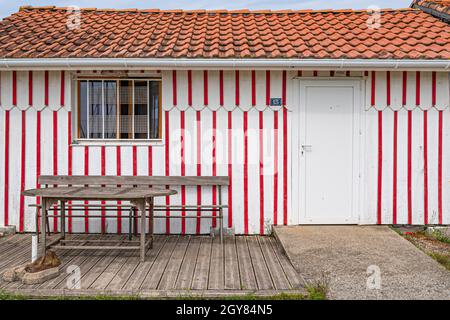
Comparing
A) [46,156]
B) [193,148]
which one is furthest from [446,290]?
[46,156]

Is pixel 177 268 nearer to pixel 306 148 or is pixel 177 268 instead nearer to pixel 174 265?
pixel 174 265

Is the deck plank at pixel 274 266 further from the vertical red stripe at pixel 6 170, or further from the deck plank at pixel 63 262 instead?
the vertical red stripe at pixel 6 170

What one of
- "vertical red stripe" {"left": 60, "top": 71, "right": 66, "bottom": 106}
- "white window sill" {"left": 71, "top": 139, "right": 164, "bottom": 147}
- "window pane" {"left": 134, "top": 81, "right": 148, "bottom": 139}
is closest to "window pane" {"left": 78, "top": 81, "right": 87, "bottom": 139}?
"white window sill" {"left": 71, "top": 139, "right": 164, "bottom": 147}

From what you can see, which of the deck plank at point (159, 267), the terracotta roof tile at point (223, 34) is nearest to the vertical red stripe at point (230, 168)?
the deck plank at point (159, 267)

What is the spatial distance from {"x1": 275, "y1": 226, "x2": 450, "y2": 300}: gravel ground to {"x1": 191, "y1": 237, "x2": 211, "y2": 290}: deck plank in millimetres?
934

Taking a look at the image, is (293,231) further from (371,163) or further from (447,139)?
(447,139)

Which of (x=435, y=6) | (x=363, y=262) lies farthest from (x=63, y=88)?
(x=435, y=6)

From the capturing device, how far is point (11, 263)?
4.80 m

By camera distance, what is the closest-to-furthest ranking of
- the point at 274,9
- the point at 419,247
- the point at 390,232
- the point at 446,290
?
the point at 446,290
the point at 419,247
the point at 390,232
the point at 274,9

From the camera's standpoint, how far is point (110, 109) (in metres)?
6.27

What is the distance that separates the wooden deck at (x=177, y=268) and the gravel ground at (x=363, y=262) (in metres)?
0.25

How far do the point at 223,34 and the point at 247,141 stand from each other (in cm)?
193

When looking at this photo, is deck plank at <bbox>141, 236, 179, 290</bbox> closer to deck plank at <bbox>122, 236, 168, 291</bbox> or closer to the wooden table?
deck plank at <bbox>122, 236, 168, 291</bbox>

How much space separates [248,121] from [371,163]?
1.89 m
